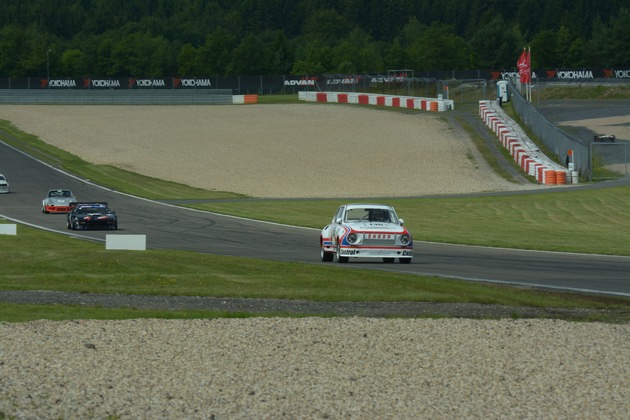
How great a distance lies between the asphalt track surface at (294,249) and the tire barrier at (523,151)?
20.7 meters

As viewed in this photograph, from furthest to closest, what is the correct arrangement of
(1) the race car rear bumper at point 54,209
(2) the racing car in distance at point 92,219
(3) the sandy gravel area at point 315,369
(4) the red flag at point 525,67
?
1. (4) the red flag at point 525,67
2. (1) the race car rear bumper at point 54,209
3. (2) the racing car in distance at point 92,219
4. (3) the sandy gravel area at point 315,369

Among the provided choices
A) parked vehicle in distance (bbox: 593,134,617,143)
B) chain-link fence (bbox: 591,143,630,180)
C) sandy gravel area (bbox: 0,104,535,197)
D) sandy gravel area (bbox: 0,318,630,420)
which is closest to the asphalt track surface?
sandy gravel area (bbox: 0,318,630,420)

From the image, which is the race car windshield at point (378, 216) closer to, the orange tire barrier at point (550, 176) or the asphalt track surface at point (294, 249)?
the asphalt track surface at point (294, 249)

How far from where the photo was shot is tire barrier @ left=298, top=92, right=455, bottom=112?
93250mm

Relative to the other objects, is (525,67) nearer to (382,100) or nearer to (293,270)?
(382,100)

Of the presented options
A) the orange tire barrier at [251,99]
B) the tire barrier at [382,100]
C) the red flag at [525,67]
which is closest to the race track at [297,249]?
the red flag at [525,67]

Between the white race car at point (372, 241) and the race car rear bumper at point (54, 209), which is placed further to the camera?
the race car rear bumper at point (54, 209)

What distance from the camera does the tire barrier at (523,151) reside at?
2260 inches

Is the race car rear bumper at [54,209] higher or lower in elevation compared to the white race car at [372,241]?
lower

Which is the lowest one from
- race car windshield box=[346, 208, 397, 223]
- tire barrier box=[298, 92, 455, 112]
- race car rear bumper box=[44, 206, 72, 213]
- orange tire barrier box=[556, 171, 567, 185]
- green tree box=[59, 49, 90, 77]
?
race car rear bumper box=[44, 206, 72, 213]

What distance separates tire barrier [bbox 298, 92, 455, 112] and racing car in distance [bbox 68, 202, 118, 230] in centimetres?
5772

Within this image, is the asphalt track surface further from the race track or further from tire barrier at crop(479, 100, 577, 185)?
tire barrier at crop(479, 100, 577, 185)

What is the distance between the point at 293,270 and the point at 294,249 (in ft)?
22.2

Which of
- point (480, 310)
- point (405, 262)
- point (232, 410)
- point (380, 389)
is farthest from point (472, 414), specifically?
point (405, 262)
